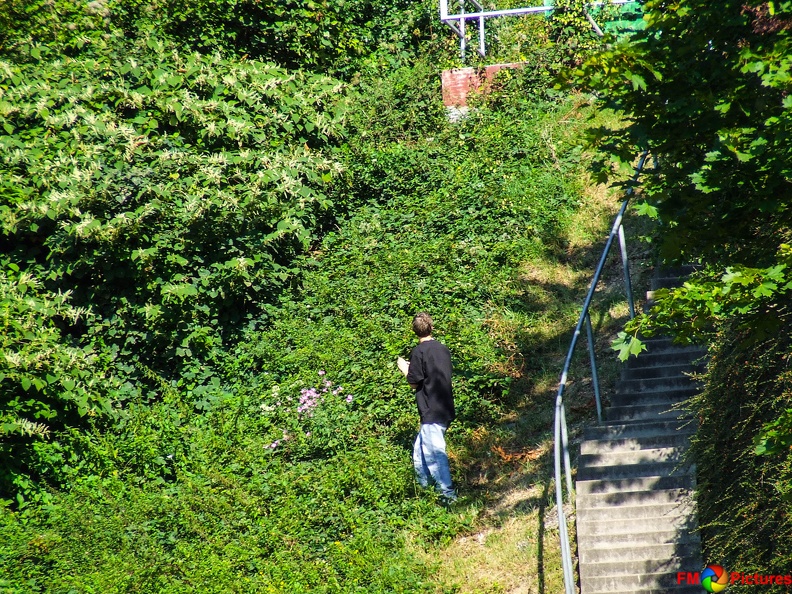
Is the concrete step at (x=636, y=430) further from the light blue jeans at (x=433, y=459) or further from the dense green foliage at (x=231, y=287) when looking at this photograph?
the dense green foliage at (x=231, y=287)

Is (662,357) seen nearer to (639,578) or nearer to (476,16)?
(639,578)

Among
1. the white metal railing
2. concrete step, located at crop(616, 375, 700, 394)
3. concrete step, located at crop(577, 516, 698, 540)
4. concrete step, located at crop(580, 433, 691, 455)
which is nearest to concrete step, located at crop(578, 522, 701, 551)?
concrete step, located at crop(577, 516, 698, 540)

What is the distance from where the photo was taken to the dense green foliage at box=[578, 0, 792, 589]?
4.97 meters

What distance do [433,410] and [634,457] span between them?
1.70m

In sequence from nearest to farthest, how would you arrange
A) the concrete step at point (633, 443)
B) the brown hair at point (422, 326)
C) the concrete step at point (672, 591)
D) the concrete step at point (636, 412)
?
1. the concrete step at point (672, 591)
2. the concrete step at point (633, 443)
3. the concrete step at point (636, 412)
4. the brown hair at point (422, 326)

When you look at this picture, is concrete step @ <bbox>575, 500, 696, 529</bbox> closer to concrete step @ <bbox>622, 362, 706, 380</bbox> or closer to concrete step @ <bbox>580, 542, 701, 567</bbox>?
concrete step @ <bbox>580, 542, 701, 567</bbox>

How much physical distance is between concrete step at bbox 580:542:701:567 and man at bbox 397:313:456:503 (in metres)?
1.41

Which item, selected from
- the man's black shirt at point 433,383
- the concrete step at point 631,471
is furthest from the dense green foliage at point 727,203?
the man's black shirt at point 433,383

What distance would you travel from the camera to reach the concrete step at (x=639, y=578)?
598 centimetres

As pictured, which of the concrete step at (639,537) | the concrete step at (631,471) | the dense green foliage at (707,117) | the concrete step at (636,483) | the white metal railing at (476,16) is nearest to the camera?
the dense green foliage at (707,117)

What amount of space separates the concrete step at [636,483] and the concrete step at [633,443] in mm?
280

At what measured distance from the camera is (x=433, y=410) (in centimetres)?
709

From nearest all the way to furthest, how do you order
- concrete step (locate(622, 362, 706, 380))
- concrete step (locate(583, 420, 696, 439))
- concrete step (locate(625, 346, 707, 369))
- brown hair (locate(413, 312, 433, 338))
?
1. concrete step (locate(583, 420, 696, 439))
2. brown hair (locate(413, 312, 433, 338))
3. concrete step (locate(622, 362, 706, 380))
4. concrete step (locate(625, 346, 707, 369))

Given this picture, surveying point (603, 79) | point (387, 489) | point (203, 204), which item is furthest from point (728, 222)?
point (203, 204)
